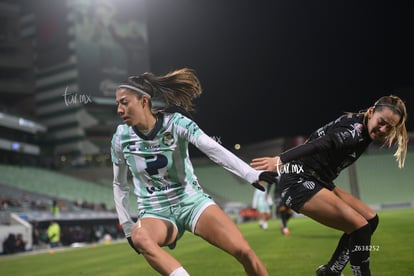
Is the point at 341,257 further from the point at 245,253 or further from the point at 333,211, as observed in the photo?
the point at 245,253

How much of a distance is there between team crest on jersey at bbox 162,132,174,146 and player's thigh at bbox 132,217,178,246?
0.69 m

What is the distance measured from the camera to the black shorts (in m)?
4.86

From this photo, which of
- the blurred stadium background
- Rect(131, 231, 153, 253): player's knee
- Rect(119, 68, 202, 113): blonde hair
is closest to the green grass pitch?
the blurred stadium background

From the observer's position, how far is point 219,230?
3.88 m

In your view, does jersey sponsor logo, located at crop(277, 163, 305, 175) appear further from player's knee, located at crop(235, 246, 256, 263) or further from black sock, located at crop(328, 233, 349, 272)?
player's knee, located at crop(235, 246, 256, 263)

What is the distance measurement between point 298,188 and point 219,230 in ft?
4.53

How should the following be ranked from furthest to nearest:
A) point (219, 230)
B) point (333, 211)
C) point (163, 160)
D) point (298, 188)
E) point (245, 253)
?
point (298, 188)
point (333, 211)
point (163, 160)
point (219, 230)
point (245, 253)

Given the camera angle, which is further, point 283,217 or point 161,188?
point 283,217

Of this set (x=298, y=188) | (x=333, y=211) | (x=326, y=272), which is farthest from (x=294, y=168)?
(x=326, y=272)

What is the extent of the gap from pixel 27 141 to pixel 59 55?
1729 cm

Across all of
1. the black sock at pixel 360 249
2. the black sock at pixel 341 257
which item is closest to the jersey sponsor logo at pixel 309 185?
the black sock at pixel 360 249

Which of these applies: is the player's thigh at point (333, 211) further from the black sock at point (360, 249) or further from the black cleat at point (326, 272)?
the black cleat at point (326, 272)

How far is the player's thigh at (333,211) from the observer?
466 centimetres

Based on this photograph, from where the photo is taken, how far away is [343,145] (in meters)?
4.64
